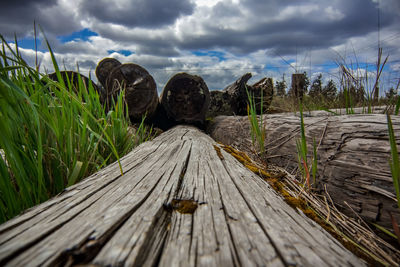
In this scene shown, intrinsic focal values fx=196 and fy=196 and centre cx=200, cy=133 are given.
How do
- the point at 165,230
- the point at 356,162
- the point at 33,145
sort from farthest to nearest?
1. the point at 356,162
2. the point at 33,145
3. the point at 165,230

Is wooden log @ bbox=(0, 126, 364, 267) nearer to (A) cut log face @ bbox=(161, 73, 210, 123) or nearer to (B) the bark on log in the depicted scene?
(B) the bark on log

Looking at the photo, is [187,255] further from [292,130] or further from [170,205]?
[292,130]

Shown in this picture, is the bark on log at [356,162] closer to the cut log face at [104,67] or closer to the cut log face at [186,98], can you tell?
the cut log face at [186,98]

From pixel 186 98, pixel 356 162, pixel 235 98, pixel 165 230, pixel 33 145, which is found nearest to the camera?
pixel 165 230

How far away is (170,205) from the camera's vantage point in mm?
769

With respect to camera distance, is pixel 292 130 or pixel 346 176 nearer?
pixel 346 176

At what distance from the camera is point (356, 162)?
51.5 inches

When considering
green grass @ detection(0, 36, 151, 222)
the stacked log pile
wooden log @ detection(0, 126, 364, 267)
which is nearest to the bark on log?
wooden log @ detection(0, 126, 364, 267)

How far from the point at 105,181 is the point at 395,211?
1.61 metres

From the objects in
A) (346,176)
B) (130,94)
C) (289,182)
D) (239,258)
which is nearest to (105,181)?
(239,258)

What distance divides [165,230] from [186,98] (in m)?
3.61

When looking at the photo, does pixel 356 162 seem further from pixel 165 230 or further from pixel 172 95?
pixel 172 95

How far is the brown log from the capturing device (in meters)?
3.68

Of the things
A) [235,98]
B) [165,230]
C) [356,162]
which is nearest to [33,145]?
[165,230]
